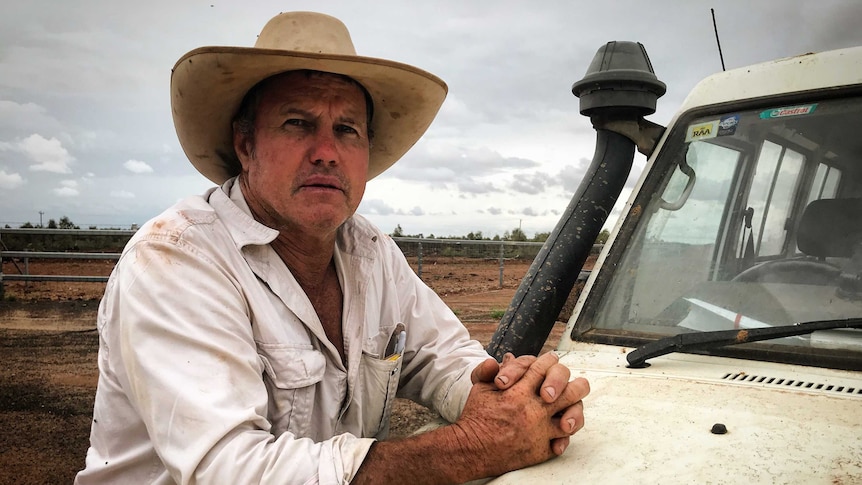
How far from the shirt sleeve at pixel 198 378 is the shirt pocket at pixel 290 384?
0.10 m

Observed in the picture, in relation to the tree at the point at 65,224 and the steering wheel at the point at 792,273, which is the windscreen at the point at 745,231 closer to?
the steering wheel at the point at 792,273

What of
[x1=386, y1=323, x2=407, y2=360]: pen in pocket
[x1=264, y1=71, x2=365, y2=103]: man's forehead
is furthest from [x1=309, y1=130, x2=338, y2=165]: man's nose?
[x1=386, y1=323, x2=407, y2=360]: pen in pocket

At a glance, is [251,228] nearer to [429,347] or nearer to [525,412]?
[429,347]

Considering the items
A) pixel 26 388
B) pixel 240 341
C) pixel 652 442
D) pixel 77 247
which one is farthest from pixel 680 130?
pixel 77 247

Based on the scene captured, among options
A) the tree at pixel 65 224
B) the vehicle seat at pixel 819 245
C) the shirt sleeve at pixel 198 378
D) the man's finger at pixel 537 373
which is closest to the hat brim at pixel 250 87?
the shirt sleeve at pixel 198 378

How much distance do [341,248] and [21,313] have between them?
966 cm

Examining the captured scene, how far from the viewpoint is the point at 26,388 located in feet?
18.0

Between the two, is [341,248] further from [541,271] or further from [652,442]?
[652,442]

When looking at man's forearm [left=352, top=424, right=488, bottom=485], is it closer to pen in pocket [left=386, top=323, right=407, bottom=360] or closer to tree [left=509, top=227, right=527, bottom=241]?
pen in pocket [left=386, top=323, right=407, bottom=360]

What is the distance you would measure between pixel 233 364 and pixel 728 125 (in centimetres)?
204

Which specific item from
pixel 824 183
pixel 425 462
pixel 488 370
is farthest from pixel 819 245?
A: pixel 425 462

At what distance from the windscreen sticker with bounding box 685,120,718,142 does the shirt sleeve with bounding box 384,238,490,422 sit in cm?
122

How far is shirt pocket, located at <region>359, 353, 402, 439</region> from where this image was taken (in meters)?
2.08

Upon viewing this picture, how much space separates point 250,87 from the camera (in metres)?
2.11
